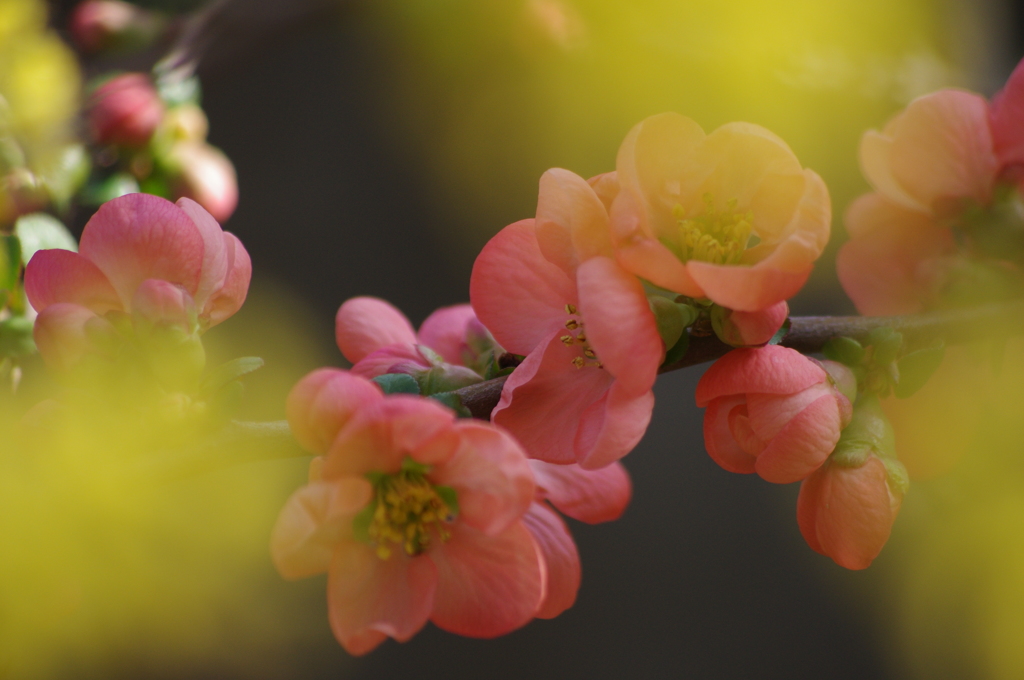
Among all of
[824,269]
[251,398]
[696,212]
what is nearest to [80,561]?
[696,212]

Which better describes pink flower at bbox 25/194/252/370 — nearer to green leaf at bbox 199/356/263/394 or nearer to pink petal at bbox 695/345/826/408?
green leaf at bbox 199/356/263/394

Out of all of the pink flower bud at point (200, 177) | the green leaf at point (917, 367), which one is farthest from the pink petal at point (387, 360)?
the pink flower bud at point (200, 177)

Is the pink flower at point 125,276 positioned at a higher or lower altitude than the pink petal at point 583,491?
higher

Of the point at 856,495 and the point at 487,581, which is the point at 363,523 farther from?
the point at 856,495

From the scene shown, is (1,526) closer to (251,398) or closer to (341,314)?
(341,314)

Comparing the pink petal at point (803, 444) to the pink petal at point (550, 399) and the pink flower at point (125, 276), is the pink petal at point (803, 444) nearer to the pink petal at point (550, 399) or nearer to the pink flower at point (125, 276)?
the pink petal at point (550, 399)

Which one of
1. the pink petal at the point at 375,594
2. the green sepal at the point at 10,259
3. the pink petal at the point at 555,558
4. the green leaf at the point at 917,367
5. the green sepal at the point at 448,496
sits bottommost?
the pink petal at the point at 555,558

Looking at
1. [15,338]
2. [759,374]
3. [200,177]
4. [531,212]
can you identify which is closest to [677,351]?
[759,374]
